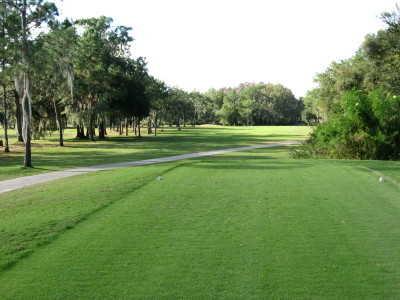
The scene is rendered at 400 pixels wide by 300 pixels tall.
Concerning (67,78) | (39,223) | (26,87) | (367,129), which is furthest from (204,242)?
(67,78)

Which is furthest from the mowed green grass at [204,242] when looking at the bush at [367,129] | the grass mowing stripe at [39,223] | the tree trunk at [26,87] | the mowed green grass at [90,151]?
the bush at [367,129]

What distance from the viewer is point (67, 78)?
35.5 m

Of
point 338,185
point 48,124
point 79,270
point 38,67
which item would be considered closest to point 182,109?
point 48,124

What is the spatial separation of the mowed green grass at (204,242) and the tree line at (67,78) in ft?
43.6

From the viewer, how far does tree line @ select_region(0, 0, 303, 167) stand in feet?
82.8

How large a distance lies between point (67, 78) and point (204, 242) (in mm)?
29946

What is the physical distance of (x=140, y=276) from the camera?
20.7ft

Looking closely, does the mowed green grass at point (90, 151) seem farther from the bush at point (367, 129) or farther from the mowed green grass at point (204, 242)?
the bush at point (367, 129)

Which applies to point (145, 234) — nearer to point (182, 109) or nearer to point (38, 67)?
point (38, 67)

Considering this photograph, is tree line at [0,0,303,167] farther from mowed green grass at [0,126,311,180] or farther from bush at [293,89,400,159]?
bush at [293,89,400,159]

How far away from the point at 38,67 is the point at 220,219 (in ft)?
61.2

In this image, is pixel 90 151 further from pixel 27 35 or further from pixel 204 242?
pixel 204 242

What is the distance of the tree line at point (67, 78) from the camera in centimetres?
2523

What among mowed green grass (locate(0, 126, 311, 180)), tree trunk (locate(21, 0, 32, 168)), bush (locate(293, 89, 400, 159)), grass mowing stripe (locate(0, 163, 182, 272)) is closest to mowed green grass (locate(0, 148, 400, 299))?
grass mowing stripe (locate(0, 163, 182, 272))
